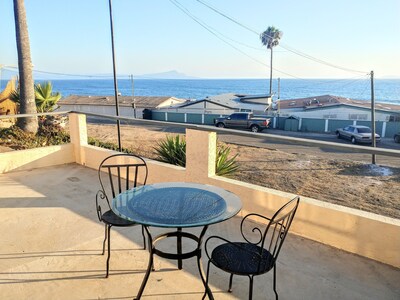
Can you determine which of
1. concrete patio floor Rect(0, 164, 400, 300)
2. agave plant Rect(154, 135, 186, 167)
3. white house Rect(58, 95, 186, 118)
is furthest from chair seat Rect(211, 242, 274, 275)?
white house Rect(58, 95, 186, 118)

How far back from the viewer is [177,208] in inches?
80.0

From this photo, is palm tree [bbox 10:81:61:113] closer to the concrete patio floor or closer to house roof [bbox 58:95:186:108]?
the concrete patio floor

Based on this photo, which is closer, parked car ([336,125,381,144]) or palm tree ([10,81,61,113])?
palm tree ([10,81,61,113])

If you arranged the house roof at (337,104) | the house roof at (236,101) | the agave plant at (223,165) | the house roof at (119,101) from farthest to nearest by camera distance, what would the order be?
the house roof at (119,101) → the house roof at (236,101) → the house roof at (337,104) → the agave plant at (223,165)

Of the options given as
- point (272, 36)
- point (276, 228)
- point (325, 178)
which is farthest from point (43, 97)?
point (272, 36)

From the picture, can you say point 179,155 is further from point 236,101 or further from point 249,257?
point 236,101

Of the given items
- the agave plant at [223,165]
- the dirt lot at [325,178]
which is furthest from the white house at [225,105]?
the agave plant at [223,165]

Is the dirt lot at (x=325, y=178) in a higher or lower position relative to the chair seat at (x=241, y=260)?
lower

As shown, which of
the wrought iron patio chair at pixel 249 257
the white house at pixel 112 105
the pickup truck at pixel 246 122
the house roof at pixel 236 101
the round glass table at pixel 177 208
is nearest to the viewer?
the wrought iron patio chair at pixel 249 257

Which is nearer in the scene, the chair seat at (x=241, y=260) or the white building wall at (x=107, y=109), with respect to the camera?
the chair seat at (x=241, y=260)

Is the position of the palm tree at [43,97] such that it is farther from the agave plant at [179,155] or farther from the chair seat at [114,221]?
the chair seat at [114,221]

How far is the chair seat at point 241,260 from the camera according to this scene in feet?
5.71

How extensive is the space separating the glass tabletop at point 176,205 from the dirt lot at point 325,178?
5.31m

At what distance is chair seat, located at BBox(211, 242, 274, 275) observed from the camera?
1.74 metres
